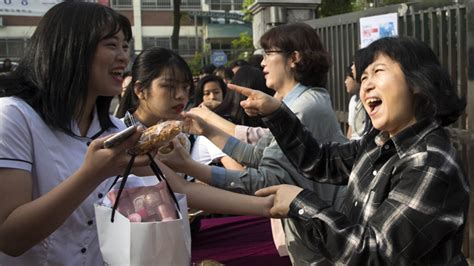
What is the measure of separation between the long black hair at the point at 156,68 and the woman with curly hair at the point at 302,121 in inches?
9.2

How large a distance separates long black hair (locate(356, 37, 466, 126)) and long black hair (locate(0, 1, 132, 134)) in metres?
0.92

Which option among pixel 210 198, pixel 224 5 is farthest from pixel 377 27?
pixel 224 5

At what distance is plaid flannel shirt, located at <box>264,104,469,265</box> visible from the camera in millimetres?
1463

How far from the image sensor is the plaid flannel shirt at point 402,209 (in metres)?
1.46

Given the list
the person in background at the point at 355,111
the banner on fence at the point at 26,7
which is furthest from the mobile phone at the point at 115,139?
the banner on fence at the point at 26,7

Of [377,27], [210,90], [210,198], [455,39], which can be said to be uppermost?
[377,27]

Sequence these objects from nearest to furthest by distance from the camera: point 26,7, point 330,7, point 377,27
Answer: point 377,27 → point 26,7 → point 330,7

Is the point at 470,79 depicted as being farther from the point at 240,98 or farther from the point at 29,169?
the point at 29,169

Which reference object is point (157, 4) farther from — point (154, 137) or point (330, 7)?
point (154, 137)

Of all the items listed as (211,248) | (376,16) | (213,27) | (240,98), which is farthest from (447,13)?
(213,27)

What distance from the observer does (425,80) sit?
5.28ft

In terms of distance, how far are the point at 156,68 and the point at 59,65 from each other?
1227 millimetres

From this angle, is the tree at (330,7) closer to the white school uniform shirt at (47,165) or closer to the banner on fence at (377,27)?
the banner on fence at (377,27)

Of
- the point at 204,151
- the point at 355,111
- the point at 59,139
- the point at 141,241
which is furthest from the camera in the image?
the point at 355,111
